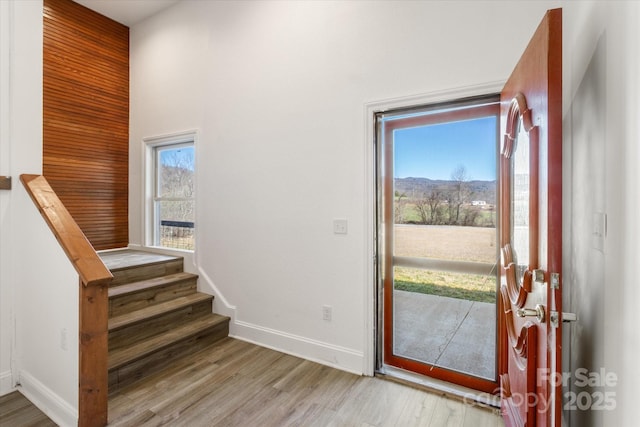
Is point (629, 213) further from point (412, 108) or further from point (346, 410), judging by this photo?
point (346, 410)

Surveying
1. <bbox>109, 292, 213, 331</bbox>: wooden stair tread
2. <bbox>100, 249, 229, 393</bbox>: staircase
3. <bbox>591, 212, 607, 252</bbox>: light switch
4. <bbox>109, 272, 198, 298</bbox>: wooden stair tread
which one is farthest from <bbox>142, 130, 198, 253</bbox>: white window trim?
<bbox>591, 212, 607, 252</bbox>: light switch

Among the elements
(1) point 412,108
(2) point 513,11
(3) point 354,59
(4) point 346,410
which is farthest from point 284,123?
(4) point 346,410

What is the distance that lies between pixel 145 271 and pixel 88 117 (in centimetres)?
206

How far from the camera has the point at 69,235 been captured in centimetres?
191

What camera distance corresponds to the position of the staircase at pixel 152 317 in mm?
2380

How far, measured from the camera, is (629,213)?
0.94 meters

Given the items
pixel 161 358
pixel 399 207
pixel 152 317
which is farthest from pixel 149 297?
pixel 399 207

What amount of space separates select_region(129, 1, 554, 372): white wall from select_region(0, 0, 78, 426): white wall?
1.35 meters

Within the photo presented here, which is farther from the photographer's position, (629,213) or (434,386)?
(434,386)

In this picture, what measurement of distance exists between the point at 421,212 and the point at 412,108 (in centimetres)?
78

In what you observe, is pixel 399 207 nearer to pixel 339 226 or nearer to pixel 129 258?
pixel 339 226

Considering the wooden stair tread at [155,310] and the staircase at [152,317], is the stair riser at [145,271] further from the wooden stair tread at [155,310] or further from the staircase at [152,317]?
the wooden stair tread at [155,310]

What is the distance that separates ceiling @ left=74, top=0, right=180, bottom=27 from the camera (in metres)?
3.61

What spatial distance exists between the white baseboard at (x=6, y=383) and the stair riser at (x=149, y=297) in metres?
0.67
